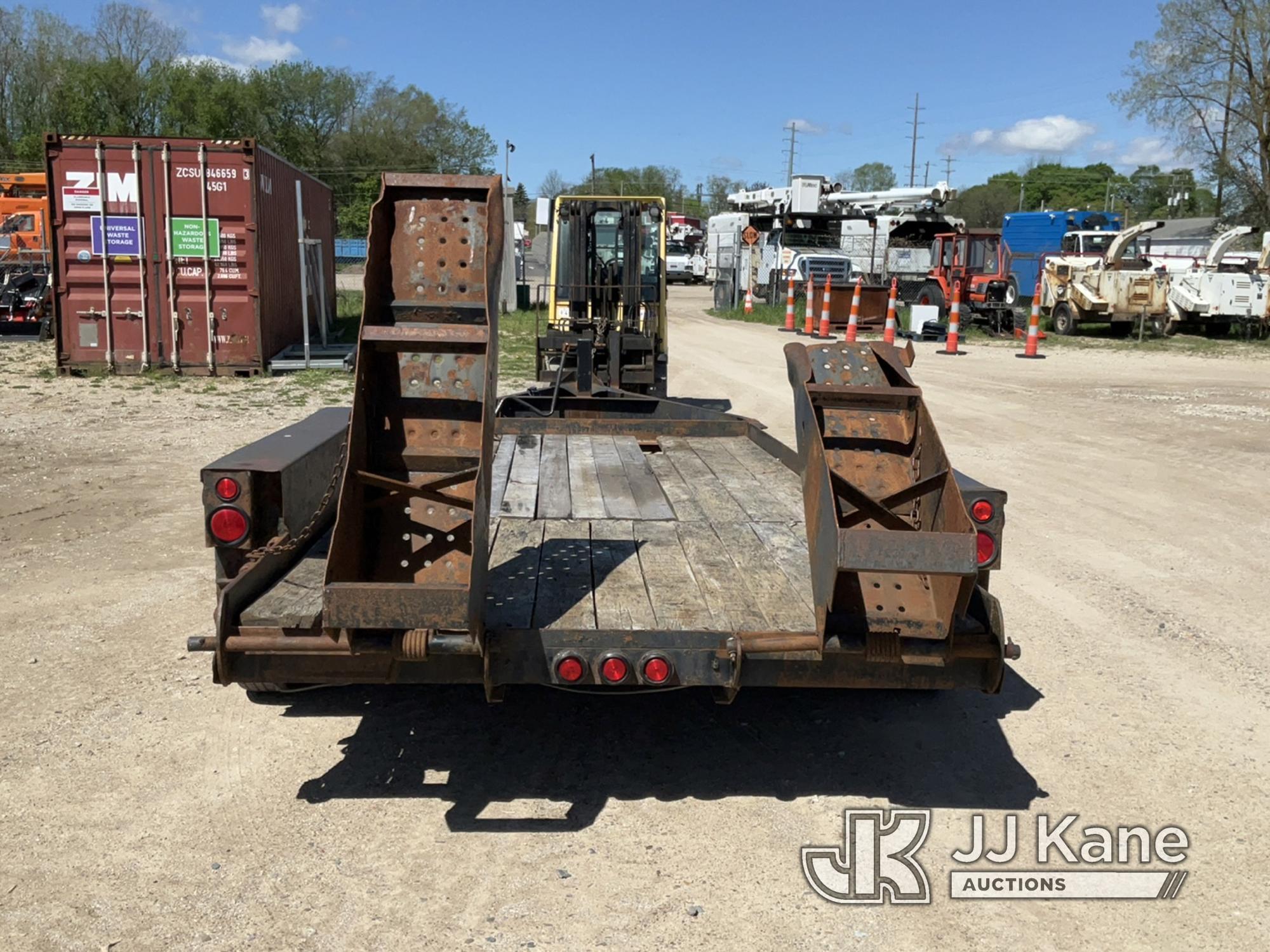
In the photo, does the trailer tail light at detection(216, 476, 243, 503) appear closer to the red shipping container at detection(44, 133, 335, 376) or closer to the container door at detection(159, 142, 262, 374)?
the red shipping container at detection(44, 133, 335, 376)

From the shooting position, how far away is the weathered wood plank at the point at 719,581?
3.39 m

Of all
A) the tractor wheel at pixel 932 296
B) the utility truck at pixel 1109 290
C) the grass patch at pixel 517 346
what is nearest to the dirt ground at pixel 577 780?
the grass patch at pixel 517 346

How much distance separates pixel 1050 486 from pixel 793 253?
22.9 metres

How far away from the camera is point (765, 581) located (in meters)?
3.79

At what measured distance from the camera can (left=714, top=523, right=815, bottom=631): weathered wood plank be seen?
3.40m

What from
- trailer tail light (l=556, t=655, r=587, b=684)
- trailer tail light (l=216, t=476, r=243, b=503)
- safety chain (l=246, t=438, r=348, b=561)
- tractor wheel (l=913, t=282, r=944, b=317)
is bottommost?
trailer tail light (l=556, t=655, r=587, b=684)

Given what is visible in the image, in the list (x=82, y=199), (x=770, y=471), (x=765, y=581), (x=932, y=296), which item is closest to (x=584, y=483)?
(x=770, y=471)

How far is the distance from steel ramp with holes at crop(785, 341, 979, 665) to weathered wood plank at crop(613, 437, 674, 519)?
97 cm

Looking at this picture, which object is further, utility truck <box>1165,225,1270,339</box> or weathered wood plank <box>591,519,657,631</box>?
utility truck <box>1165,225,1270,339</box>

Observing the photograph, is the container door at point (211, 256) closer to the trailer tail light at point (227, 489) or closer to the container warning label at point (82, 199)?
the container warning label at point (82, 199)

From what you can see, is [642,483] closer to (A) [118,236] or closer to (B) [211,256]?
(B) [211,256]

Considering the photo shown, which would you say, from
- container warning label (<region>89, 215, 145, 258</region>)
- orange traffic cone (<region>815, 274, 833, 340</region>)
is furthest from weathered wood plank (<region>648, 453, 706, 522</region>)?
orange traffic cone (<region>815, 274, 833, 340</region>)

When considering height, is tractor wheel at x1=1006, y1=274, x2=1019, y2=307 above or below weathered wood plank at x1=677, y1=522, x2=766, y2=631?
above

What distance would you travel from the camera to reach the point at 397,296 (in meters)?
3.62
